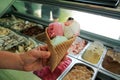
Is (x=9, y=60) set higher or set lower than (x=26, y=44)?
higher

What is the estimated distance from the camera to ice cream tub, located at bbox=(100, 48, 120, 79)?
162cm

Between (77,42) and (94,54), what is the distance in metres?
0.35

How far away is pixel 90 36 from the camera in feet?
6.90

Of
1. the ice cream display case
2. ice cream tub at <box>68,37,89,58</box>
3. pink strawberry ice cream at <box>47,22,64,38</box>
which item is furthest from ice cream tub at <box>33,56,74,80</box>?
pink strawberry ice cream at <box>47,22,64,38</box>

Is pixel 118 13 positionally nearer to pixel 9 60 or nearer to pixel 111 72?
pixel 111 72

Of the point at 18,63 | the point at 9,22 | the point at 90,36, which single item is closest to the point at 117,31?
the point at 90,36

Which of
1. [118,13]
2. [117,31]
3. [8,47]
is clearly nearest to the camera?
[118,13]

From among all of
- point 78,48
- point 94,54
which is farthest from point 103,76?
point 78,48

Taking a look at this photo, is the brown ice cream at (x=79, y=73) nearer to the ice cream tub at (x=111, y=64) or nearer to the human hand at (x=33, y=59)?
the ice cream tub at (x=111, y=64)

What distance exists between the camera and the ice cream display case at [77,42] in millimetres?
1587

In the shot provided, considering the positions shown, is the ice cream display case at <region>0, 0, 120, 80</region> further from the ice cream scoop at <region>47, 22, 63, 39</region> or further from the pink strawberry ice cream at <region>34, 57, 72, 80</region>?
the ice cream scoop at <region>47, 22, 63, 39</region>

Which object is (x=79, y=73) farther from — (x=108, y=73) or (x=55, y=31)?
(x=55, y=31)

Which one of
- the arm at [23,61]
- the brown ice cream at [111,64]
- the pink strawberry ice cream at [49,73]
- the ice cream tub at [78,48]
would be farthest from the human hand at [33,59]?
the brown ice cream at [111,64]

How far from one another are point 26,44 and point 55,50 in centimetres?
117
